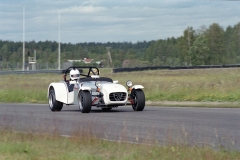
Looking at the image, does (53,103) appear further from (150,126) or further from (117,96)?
(150,126)

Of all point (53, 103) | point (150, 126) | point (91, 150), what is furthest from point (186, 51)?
point (91, 150)

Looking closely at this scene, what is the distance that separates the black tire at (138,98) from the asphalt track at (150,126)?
24.5 inches

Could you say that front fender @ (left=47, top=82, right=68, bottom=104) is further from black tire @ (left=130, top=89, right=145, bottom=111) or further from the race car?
black tire @ (left=130, top=89, right=145, bottom=111)

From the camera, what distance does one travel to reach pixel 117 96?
20578 millimetres

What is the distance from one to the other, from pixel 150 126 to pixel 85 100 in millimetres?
4842

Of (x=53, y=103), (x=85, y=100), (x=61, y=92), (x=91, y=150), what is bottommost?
(x=53, y=103)

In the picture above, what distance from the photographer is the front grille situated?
20.5 m

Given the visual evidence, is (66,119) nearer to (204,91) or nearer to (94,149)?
(94,149)

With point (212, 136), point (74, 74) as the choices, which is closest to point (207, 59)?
point (74, 74)

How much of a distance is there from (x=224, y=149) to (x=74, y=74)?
12051 mm

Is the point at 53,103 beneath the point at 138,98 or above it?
beneath

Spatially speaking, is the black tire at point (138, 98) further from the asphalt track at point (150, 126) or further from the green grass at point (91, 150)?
the green grass at point (91, 150)

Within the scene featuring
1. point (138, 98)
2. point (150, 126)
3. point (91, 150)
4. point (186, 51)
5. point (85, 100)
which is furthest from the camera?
point (186, 51)

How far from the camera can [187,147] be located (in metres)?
11.1
